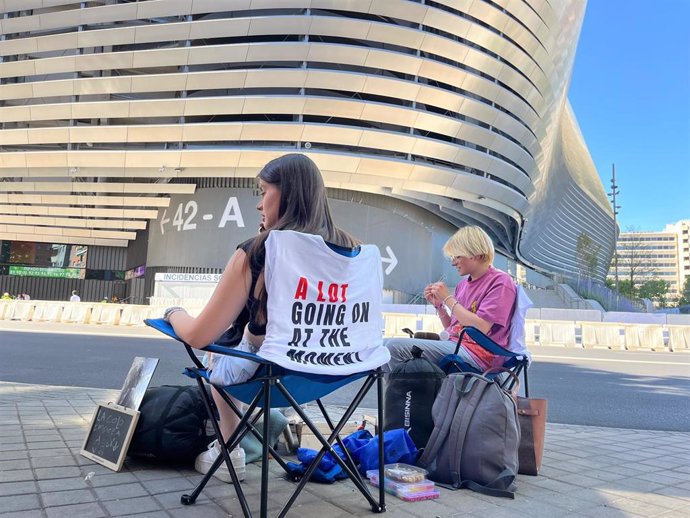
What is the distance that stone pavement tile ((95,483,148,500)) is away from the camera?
2463mm

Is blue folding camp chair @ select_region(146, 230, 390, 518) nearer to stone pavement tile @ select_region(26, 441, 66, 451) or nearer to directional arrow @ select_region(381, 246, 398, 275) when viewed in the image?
stone pavement tile @ select_region(26, 441, 66, 451)

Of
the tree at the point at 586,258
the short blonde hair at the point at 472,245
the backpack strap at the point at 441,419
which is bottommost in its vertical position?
the backpack strap at the point at 441,419

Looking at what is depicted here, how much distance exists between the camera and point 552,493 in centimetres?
284

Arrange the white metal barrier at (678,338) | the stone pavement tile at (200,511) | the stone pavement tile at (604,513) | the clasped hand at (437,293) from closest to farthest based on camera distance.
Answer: the stone pavement tile at (200,511) → the stone pavement tile at (604,513) → the clasped hand at (437,293) → the white metal barrier at (678,338)

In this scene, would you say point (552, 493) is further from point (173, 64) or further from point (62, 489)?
point (173, 64)

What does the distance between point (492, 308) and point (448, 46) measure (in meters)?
24.9

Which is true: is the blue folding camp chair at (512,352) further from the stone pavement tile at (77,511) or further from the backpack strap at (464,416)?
the stone pavement tile at (77,511)

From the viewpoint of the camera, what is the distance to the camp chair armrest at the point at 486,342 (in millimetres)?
3074

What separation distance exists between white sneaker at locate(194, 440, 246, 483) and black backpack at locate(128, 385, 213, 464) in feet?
0.25

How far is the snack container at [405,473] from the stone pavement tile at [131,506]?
3.75ft


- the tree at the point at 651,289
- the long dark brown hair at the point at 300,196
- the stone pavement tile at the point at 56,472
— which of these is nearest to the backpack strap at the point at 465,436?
the long dark brown hair at the point at 300,196

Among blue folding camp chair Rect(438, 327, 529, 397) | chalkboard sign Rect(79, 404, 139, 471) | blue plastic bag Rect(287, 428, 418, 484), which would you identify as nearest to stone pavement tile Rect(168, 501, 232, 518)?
blue plastic bag Rect(287, 428, 418, 484)

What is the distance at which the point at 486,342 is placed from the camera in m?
3.12

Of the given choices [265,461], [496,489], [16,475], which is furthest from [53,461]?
[496,489]
